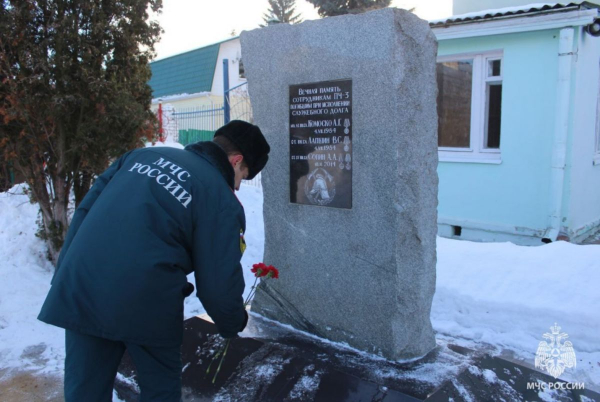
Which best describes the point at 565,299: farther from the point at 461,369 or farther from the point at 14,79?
the point at 14,79

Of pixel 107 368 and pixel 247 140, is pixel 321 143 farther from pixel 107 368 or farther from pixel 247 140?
pixel 107 368

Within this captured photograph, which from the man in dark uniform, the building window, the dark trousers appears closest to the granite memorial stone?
the man in dark uniform

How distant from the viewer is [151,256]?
1.91m

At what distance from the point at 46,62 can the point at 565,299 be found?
16.8 feet

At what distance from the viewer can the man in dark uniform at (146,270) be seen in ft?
6.27

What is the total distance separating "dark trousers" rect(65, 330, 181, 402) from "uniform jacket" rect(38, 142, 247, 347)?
10 cm

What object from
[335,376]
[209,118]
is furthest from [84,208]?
[209,118]

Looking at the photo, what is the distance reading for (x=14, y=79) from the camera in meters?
4.57

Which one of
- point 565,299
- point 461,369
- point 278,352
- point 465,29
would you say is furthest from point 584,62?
point 278,352

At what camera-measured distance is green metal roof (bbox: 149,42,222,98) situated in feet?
62.3

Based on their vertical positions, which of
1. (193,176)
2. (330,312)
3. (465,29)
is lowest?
(330,312)

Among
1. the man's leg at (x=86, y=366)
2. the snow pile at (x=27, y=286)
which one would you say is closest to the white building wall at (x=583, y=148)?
the snow pile at (x=27, y=286)

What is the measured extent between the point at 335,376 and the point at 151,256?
146 cm

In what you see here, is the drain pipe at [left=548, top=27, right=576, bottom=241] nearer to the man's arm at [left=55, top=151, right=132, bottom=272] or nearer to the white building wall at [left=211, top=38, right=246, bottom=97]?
the man's arm at [left=55, top=151, right=132, bottom=272]
